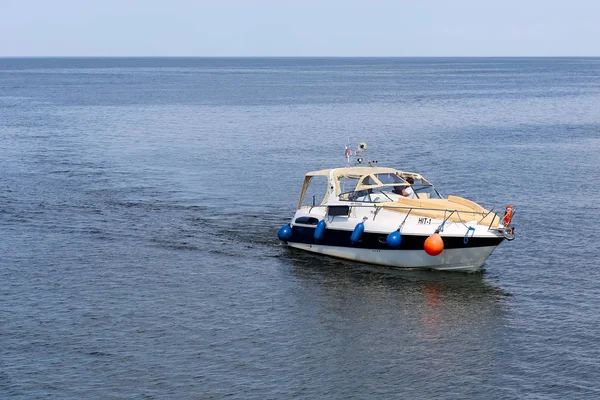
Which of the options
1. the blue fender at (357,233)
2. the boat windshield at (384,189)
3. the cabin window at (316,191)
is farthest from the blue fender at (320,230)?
the cabin window at (316,191)

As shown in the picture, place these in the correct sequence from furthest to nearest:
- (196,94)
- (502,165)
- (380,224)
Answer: (196,94), (502,165), (380,224)

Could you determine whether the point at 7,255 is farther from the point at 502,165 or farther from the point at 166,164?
the point at 502,165

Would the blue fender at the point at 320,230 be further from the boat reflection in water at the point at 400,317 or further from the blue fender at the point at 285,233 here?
the blue fender at the point at 285,233

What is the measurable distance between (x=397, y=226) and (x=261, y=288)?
6418 mm

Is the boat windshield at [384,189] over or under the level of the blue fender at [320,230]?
over

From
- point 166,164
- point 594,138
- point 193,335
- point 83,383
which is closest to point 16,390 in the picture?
point 83,383

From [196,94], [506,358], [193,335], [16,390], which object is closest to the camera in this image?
[16,390]

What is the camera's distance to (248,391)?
25469 mm

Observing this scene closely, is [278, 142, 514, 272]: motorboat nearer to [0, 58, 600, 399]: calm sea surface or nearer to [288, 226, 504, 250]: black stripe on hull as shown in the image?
[288, 226, 504, 250]: black stripe on hull

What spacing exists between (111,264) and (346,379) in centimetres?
1523

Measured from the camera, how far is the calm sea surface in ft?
86.8

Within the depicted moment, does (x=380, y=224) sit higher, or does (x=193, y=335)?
(x=380, y=224)

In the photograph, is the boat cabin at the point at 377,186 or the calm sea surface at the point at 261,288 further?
the boat cabin at the point at 377,186

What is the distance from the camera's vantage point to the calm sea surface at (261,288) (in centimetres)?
2645
